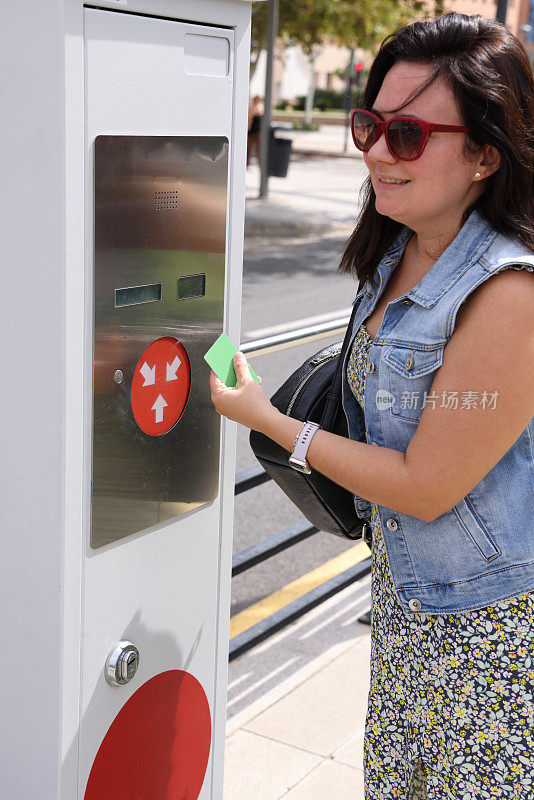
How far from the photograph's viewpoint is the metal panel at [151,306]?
5.27ft

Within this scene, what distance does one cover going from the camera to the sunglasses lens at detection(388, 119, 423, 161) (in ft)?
5.07

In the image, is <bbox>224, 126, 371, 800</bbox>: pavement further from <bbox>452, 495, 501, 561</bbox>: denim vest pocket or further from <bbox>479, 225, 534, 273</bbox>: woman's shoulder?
<bbox>452, 495, 501, 561</bbox>: denim vest pocket

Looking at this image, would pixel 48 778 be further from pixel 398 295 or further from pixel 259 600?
pixel 259 600

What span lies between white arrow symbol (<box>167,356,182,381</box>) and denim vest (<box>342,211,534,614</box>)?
38cm

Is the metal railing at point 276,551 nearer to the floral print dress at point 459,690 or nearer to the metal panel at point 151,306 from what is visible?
the metal panel at point 151,306

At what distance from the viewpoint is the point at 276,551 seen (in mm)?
3293

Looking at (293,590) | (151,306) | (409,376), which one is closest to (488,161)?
(409,376)

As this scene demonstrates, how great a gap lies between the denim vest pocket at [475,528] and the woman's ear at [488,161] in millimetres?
522

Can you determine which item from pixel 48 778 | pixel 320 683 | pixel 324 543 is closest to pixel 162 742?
pixel 48 778

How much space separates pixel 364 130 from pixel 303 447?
1.78 feet

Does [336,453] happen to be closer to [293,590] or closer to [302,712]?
[302,712]

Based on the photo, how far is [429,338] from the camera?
1.56 metres

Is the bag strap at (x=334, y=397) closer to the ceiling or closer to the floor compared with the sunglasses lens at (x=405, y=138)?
closer to the floor

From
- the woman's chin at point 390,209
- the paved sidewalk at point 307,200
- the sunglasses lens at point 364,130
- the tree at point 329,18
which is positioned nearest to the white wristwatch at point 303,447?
the woman's chin at point 390,209
